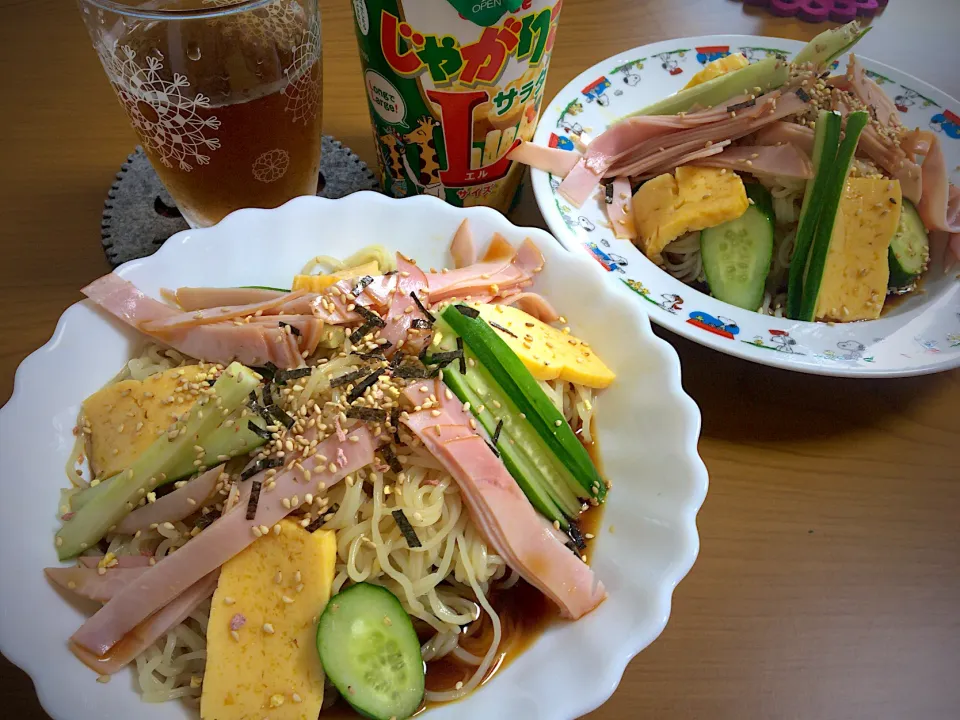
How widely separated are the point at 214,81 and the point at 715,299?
1250 mm

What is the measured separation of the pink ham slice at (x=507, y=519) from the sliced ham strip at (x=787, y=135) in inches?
52.1

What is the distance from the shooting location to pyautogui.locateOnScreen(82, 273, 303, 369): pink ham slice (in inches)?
47.8

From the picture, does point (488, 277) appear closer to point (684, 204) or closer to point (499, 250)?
point (499, 250)

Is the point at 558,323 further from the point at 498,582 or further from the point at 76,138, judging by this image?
the point at 76,138

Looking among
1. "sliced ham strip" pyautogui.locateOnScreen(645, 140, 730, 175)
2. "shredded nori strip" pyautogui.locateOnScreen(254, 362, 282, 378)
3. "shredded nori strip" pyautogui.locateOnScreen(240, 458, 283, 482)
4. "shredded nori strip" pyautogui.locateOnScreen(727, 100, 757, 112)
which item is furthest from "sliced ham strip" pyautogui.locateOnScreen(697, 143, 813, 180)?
"shredded nori strip" pyautogui.locateOnScreen(240, 458, 283, 482)

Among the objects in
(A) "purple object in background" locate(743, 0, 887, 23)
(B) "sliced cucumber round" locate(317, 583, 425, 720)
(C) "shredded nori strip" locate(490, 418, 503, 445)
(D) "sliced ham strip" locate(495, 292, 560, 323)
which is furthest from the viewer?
(A) "purple object in background" locate(743, 0, 887, 23)

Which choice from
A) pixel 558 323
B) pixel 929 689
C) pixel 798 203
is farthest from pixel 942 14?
pixel 929 689

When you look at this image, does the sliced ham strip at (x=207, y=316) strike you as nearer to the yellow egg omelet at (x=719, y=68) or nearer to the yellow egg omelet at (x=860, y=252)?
the yellow egg omelet at (x=860, y=252)

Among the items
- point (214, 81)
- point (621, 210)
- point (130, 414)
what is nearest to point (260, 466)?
point (130, 414)

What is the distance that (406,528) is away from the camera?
3.60ft

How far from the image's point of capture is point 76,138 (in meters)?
2.02

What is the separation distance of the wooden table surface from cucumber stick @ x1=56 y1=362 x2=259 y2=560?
0.12 meters

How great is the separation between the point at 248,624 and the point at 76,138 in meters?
1.79

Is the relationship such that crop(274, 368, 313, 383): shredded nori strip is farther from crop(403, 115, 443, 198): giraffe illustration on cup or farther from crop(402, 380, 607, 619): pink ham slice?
crop(403, 115, 443, 198): giraffe illustration on cup
